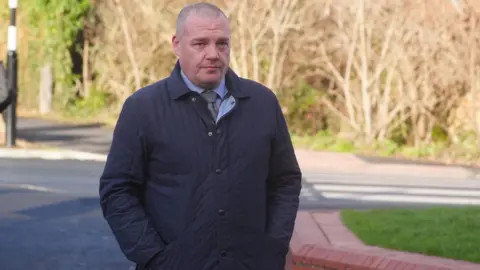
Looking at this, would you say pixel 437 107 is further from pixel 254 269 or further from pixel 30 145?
pixel 254 269

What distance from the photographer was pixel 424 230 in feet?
24.9

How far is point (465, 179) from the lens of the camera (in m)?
16.5

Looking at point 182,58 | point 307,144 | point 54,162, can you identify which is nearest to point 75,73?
point 307,144

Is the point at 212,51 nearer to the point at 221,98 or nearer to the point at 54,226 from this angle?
the point at 221,98

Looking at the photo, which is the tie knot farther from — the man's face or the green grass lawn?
the green grass lawn

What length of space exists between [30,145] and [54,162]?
2214 mm

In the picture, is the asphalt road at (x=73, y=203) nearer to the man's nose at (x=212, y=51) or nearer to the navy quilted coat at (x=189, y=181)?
the navy quilted coat at (x=189, y=181)

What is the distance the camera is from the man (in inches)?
137

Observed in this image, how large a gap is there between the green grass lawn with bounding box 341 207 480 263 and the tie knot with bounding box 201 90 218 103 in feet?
10.8

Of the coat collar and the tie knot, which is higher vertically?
the coat collar

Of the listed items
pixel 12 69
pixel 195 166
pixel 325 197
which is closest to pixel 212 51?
pixel 195 166

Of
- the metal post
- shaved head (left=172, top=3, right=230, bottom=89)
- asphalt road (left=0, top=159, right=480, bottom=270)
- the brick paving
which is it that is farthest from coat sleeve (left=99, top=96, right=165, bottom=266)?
the metal post

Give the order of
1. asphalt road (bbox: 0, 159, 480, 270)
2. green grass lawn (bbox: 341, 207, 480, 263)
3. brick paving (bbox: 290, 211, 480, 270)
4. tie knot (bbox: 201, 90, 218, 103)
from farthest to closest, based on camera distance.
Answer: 1. asphalt road (bbox: 0, 159, 480, 270)
2. green grass lawn (bbox: 341, 207, 480, 263)
3. brick paving (bbox: 290, 211, 480, 270)
4. tie knot (bbox: 201, 90, 218, 103)

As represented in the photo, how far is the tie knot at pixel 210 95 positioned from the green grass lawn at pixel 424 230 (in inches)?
129
